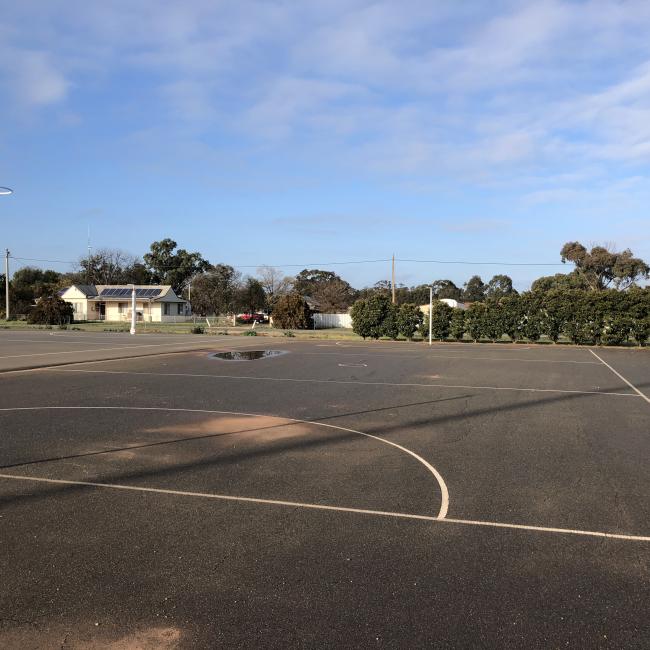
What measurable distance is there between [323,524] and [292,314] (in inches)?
1779

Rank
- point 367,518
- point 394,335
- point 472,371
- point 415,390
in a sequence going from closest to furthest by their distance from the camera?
point 367,518, point 415,390, point 472,371, point 394,335

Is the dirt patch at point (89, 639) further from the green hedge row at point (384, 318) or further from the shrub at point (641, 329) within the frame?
the green hedge row at point (384, 318)

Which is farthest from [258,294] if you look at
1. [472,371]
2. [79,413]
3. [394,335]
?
[79,413]

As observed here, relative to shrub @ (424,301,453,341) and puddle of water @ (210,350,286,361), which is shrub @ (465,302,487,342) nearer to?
shrub @ (424,301,453,341)

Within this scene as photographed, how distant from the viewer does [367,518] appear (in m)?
5.26

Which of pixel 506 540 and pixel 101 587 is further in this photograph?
pixel 506 540

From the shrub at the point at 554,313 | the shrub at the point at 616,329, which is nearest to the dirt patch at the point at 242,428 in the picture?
the shrub at the point at 554,313

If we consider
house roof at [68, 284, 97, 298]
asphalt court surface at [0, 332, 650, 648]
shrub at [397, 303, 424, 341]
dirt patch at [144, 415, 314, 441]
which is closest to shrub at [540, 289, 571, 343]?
shrub at [397, 303, 424, 341]

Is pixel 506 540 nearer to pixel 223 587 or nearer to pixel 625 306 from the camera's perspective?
pixel 223 587

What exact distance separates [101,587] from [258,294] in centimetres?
7170

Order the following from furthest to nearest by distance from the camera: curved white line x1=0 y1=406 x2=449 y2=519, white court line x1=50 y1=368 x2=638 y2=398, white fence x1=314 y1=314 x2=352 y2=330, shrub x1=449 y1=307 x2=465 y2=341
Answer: white fence x1=314 y1=314 x2=352 y2=330 < shrub x1=449 y1=307 x2=465 y2=341 < white court line x1=50 y1=368 x2=638 y2=398 < curved white line x1=0 y1=406 x2=449 y2=519

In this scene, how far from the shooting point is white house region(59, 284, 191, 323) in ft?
226

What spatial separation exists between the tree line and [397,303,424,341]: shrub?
15.1 feet

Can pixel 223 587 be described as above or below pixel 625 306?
below
